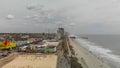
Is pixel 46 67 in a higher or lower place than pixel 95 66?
higher

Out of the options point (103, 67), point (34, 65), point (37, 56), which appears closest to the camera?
point (34, 65)

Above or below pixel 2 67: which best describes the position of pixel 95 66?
below

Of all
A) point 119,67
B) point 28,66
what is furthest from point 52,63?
point 119,67

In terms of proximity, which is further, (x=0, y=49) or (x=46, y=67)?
(x=0, y=49)

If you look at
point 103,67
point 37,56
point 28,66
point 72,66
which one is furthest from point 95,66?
point 28,66

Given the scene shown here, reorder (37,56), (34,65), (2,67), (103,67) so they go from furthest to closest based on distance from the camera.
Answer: (103,67) → (37,56) → (34,65) → (2,67)

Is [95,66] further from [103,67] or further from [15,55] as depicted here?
[15,55]

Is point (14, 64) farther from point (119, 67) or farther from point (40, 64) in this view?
point (119, 67)

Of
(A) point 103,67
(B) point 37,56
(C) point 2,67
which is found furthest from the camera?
(A) point 103,67

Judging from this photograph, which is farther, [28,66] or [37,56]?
[37,56]
